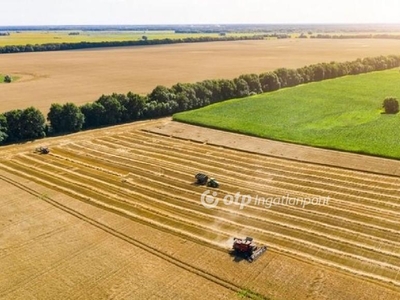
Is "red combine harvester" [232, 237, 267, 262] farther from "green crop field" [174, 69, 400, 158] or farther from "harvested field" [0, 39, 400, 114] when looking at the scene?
"harvested field" [0, 39, 400, 114]

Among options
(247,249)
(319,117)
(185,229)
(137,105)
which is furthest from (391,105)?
(247,249)

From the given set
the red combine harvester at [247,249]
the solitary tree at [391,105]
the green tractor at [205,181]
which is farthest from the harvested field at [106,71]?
the red combine harvester at [247,249]

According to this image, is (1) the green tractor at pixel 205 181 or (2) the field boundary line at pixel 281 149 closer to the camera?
(1) the green tractor at pixel 205 181

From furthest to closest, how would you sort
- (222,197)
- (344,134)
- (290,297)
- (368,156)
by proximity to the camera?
(344,134) < (368,156) < (222,197) < (290,297)

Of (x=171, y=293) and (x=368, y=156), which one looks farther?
(x=368, y=156)

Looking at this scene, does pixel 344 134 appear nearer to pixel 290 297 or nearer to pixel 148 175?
pixel 148 175

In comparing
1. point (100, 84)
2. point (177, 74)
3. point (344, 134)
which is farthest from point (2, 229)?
point (177, 74)

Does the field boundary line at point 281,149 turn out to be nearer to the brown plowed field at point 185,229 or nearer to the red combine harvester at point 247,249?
the brown plowed field at point 185,229
